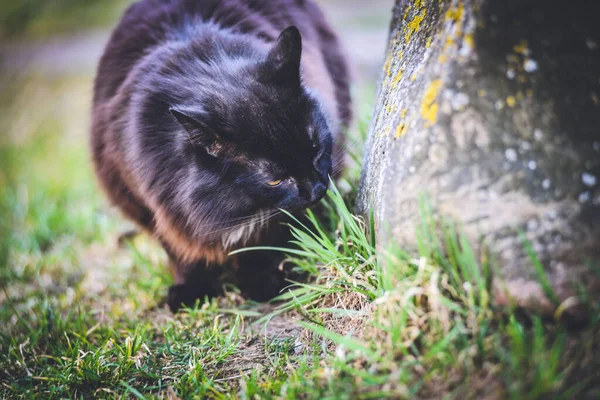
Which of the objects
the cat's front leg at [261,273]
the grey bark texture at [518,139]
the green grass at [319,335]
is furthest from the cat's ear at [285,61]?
the cat's front leg at [261,273]

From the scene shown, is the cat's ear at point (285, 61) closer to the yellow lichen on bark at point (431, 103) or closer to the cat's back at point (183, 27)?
the cat's back at point (183, 27)

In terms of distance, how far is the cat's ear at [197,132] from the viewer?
1597mm

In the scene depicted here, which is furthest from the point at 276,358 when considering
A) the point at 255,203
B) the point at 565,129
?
the point at 565,129

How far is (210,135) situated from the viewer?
1689mm

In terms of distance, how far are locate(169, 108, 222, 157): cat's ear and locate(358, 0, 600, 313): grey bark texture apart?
757 millimetres

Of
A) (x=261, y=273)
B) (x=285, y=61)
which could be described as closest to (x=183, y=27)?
(x=285, y=61)

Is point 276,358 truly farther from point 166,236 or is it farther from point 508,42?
point 508,42

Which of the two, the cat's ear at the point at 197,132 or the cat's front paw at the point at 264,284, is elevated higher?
the cat's ear at the point at 197,132

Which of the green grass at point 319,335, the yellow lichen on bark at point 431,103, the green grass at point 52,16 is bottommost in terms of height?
the green grass at point 319,335

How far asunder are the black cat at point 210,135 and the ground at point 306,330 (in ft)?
0.58

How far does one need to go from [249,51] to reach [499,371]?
5.33ft

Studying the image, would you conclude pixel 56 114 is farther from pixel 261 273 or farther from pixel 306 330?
pixel 306 330

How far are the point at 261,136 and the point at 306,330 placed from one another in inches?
29.5

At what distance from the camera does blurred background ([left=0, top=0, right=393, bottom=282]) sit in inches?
132
